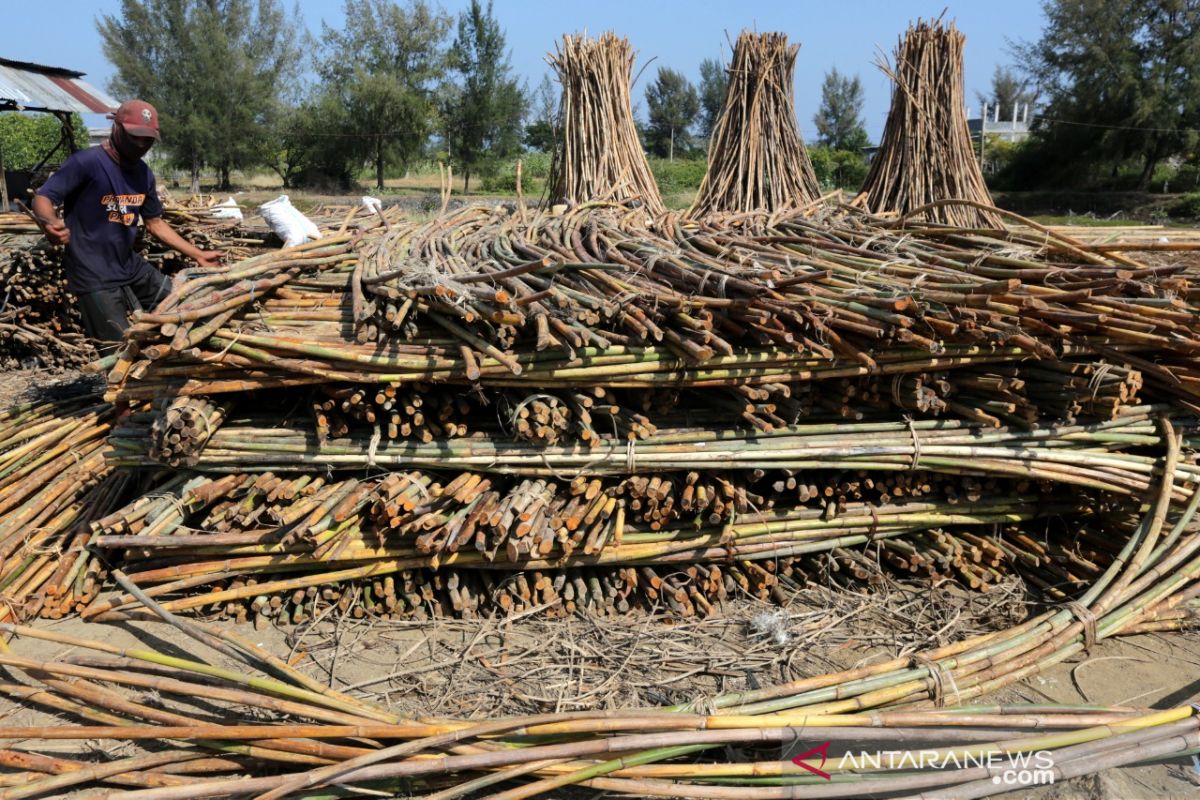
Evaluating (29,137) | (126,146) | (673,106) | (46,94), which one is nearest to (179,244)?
(126,146)

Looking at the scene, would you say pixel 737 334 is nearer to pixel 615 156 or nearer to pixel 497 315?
pixel 497 315

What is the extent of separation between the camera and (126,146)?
174 inches

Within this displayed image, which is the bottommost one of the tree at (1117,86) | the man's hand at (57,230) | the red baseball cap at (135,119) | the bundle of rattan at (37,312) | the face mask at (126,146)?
the bundle of rattan at (37,312)

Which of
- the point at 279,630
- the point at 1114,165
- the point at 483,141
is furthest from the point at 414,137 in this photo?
the point at 279,630

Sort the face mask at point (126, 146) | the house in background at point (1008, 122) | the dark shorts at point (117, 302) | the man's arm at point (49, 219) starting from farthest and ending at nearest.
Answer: the house in background at point (1008, 122)
the dark shorts at point (117, 302)
the face mask at point (126, 146)
the man's arm at point (49, 219)

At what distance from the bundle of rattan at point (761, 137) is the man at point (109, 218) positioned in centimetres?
421

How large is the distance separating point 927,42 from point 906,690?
6.14 metres

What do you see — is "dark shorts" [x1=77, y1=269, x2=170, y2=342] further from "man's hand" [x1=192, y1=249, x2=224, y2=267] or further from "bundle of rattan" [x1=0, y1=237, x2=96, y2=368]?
"bundle of rattan" [x1=0, y1=237, x2=96, y2=368]

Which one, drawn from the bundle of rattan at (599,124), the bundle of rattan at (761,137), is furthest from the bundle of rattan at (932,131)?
the bundle of rattan at (599,124)

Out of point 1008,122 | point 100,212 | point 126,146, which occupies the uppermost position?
point 1008,122

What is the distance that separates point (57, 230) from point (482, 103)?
3055 centimetres

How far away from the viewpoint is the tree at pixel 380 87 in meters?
30.6

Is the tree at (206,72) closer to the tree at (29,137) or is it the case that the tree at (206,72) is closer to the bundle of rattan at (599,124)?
the tree at (29,137)

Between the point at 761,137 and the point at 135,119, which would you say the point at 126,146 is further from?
the point at 761,137
